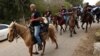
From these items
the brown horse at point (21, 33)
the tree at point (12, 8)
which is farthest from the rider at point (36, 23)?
the tree at point (12, 8)

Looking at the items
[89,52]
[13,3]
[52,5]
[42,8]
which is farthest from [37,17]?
[52,5]

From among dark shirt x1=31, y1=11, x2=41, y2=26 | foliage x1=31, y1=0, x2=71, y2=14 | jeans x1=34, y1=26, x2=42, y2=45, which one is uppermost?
dark shirt x1=31, y1=11, x2=41, y2=26

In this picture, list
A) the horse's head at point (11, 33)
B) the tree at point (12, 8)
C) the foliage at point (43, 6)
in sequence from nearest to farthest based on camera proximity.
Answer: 1. the horse's head at point (11, 33)
2. the tree at point (12, 8)
3. the foliage at point (43, 6)

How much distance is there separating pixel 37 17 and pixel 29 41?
1.20 metres

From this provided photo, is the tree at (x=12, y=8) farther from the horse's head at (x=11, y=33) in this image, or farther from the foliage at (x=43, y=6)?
the horse's head at (x=11, y=33)

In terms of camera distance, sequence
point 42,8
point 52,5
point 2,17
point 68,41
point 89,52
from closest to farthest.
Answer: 1. point 89,52
2. point 68,41
3. point 2,17
4. point 42,8
5. point 52,5

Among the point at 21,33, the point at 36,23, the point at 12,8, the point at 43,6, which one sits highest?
the point at 36,23

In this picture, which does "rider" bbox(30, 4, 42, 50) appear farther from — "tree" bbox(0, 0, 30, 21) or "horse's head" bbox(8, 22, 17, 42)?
"tree" bbox(0, 0, 30, 21)

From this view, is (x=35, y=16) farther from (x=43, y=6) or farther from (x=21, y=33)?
(x=43, y=6)

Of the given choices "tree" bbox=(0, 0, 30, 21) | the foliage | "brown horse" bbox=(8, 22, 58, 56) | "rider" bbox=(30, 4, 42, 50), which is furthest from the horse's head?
the foliage

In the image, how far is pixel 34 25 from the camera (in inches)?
511

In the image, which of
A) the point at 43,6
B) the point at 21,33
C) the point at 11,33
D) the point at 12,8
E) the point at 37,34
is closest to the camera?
the point at 11,33

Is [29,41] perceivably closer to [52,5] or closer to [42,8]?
[42,8]

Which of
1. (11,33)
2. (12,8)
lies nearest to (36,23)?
(11,33)
